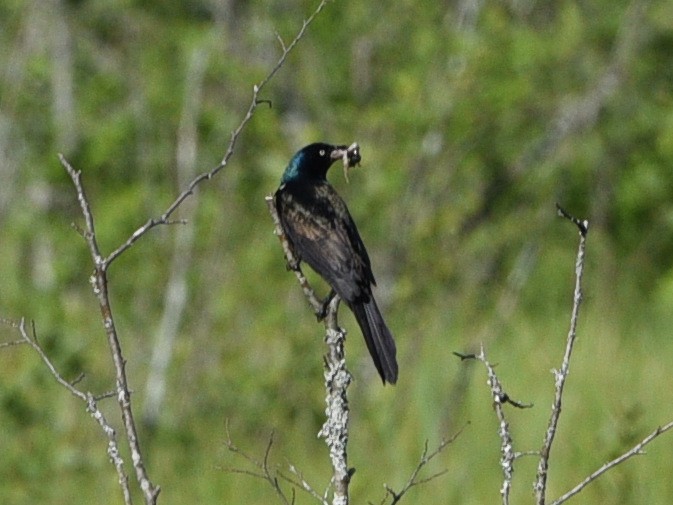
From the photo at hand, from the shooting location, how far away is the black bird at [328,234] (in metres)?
3.99

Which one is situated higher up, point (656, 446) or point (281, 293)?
point (281, 293)

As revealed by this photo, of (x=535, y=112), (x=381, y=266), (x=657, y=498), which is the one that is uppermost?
(x=535, y=112)

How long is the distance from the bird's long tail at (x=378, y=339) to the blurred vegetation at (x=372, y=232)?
111cm

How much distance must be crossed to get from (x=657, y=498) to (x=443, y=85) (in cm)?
276

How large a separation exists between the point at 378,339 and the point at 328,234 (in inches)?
24.8

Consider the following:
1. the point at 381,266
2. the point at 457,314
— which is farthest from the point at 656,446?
the point at 381,266

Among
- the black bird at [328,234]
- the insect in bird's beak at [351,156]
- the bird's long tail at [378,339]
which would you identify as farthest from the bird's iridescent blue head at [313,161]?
the bird's long tail at [378,339]

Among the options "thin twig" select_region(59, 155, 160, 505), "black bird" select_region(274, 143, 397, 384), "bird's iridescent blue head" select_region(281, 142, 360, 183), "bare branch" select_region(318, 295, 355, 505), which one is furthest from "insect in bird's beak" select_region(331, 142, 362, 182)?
"thin twig" select_region(59, 155, 160, 505)

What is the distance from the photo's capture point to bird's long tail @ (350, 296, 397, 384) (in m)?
3.64

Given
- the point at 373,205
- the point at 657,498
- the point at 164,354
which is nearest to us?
the point at 657,498

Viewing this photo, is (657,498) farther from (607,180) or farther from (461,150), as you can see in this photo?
(607,180)

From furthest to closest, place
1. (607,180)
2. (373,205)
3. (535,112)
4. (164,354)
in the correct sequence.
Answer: (607,180) < (535,112) < (373,205) < (164,354)

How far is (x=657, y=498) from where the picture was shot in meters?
5.07

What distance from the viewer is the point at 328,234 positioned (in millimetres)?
4359
